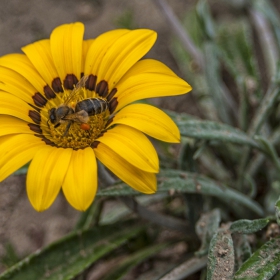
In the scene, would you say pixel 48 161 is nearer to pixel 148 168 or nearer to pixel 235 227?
pixel 148 168

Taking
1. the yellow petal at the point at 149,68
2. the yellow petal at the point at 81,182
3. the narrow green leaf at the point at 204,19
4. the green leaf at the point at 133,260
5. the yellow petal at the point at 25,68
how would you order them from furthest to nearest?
the narrow green leaf at the point at 204,19 → the green leaf at the point at 133,260 → the yellow petal at the point at 25,68 → the yellow petal at the point at 149,68 → the yellow petal at the point at 81,182

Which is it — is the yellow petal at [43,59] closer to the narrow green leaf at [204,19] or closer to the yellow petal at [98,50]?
the yellow petal at [98,50]

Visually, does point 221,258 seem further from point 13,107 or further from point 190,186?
point 13,107

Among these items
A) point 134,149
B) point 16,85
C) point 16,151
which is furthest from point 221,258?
point 16,85

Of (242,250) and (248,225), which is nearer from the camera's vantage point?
(248,225)

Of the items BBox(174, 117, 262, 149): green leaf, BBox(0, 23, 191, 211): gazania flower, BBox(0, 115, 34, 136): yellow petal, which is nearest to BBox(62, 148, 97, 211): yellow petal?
BBox(0, 23, 191, 211): gazania flower

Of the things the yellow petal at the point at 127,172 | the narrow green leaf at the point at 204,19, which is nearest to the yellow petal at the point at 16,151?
the yellow petal at the point at 127,172
